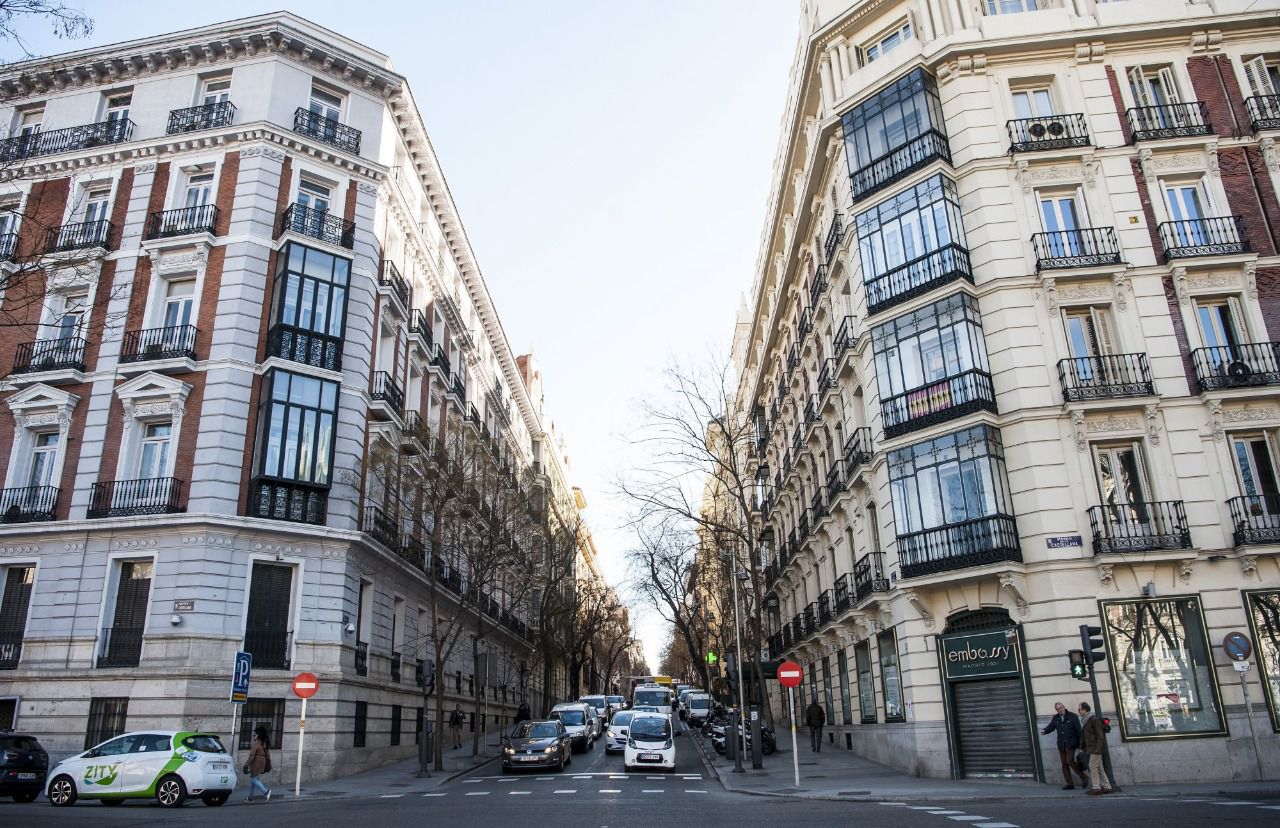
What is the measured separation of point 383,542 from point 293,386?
239 inches

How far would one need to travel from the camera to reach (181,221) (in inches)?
1125

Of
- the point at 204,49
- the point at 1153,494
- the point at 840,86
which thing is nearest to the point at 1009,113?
the point at 840,86

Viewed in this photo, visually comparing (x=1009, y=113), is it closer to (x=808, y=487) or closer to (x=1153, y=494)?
(x=1153, y=494)

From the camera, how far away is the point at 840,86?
28.6m

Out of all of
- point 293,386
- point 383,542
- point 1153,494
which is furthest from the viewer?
point 383,542

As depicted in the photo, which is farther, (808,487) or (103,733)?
(808,487)

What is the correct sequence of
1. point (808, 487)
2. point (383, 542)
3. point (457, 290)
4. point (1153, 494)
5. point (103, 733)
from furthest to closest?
point (457, 290), point (808, 487), point (383, 542), point (103, 733), point (1153, 494)

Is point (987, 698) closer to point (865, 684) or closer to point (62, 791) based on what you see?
point (865, 684)

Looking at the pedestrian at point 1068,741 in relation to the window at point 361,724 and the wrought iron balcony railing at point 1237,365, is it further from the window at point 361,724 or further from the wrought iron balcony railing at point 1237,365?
the window at point 361,724

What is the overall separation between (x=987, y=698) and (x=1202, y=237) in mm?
13975

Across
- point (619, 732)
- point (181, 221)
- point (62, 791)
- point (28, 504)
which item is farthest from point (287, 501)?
point (619, 732)

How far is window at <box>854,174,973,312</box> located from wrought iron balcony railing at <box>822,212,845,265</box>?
73.1 inches

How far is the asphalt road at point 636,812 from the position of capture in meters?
13.0

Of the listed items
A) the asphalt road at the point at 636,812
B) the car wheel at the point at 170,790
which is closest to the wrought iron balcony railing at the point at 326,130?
the car wheel at the point at 170,790
